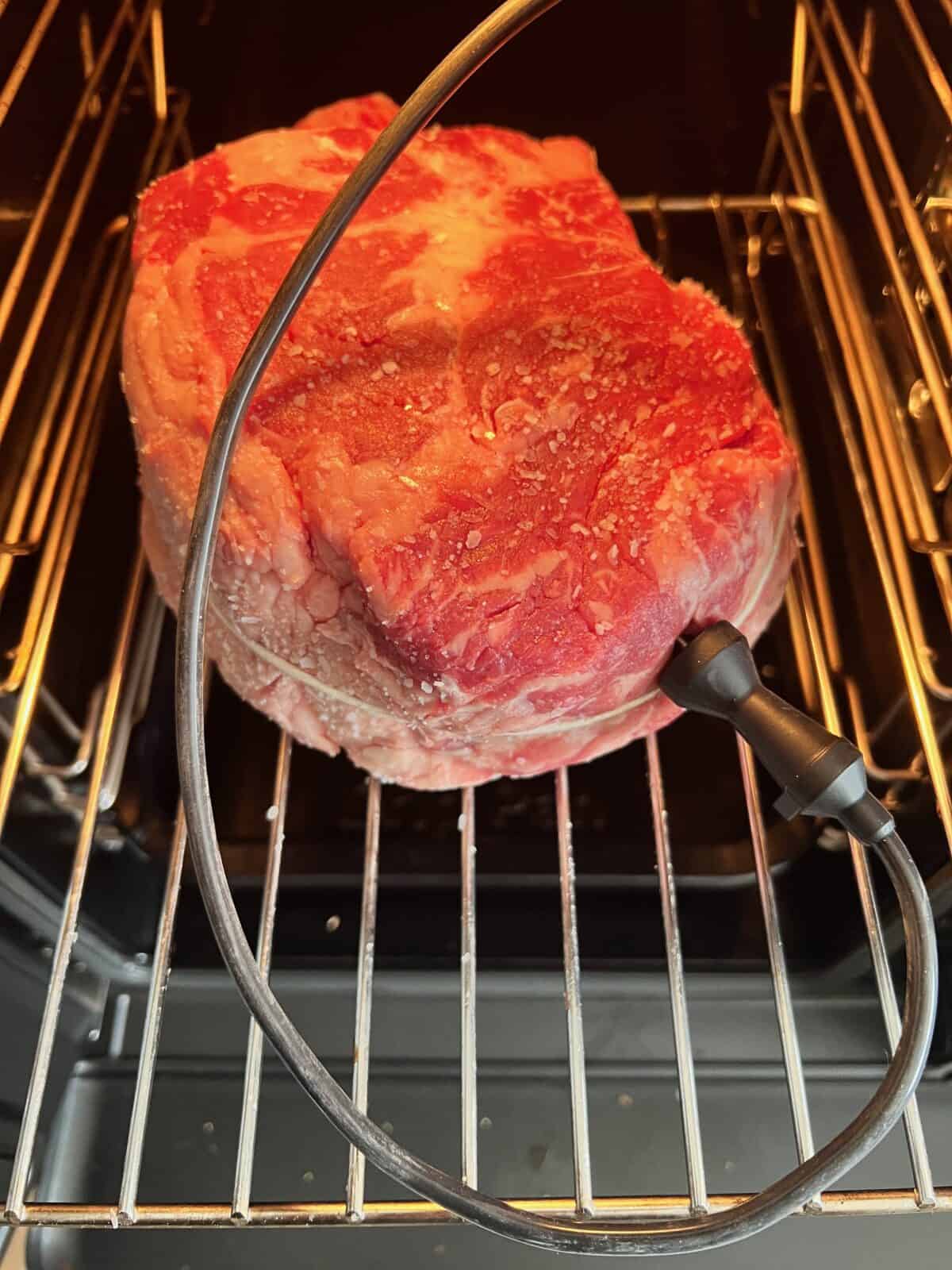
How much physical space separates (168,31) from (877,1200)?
1.44 metres

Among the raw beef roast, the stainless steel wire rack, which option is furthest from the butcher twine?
the stainless steel wire rack

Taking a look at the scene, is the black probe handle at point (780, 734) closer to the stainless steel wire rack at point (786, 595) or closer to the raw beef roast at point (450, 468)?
the raw beef roast at point (450, 468)

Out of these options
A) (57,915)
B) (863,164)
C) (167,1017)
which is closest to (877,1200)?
(167,1017)

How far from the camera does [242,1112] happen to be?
0.85 m

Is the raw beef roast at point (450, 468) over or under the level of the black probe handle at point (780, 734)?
over

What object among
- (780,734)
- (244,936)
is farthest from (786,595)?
(244,936)

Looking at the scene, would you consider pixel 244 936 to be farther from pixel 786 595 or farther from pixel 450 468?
pixel 786 595

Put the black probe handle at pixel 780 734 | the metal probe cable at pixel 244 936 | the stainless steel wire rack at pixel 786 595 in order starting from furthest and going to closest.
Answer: the stainless steel wire rack at pixel 786 595 < the black probe handle at pixel 780 734 < the metal probe cable at pixel 244 936

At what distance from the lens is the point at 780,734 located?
747mm

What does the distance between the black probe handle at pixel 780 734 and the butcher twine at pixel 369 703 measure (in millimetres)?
68

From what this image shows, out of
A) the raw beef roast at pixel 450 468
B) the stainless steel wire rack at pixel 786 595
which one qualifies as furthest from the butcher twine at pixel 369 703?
the stainless steel wire rack at pixel 786 595

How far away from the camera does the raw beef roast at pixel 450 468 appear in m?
0.80

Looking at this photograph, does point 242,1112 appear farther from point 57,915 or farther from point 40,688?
point 40,688

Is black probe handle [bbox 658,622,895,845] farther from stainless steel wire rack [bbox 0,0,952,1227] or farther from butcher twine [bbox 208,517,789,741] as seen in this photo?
stainless steel wire rack [bbox 0,0,952,1227]
